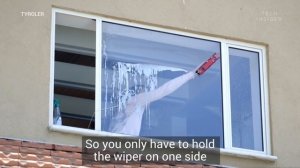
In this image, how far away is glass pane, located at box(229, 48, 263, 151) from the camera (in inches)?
504

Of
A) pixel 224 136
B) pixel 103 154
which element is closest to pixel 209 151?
pixel 224 136

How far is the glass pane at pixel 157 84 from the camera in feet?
40.7

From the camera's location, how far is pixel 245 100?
12969mm

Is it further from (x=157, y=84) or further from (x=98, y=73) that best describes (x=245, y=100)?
(x=98, y=73)

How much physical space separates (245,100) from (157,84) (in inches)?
43.2

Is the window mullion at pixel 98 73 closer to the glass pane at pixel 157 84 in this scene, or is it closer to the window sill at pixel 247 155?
the glass pane at pixel 157 84

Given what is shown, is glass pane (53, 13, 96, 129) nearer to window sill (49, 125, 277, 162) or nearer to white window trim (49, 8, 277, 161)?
white window trim (49, 8, 277, 161)

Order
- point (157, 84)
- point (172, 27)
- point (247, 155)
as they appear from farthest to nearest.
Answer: point (172, 27), point (157, 84), point (247, 155)

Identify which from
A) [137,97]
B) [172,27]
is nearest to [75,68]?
[137,97]

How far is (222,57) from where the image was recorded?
12977mm

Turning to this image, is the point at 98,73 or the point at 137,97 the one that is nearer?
the point at 98,73

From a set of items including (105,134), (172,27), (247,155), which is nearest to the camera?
(105,134)

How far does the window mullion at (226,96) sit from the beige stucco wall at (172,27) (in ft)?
0.64

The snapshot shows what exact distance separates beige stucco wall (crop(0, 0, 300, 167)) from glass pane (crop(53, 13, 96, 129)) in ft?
0.85
